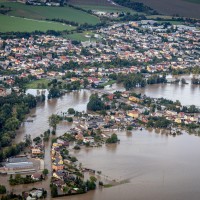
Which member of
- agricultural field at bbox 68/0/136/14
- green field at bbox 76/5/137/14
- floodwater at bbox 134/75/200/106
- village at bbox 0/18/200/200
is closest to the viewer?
village at bbox 0/18/200/200

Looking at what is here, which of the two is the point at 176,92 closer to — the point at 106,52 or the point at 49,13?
the point at 106,52

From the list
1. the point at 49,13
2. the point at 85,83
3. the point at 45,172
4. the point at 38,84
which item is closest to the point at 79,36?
the point at 49,13

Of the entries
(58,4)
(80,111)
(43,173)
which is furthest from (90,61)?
(43,173)

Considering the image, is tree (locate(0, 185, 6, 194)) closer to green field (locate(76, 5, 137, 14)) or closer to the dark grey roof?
the dark grey roof

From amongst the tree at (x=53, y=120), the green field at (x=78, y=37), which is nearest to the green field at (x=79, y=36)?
the green field at (x=78, y=37)

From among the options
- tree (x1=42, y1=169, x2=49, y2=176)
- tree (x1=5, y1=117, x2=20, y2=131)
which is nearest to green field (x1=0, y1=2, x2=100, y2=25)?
tree (x1=5, y1=117, x2=20, y2=131)

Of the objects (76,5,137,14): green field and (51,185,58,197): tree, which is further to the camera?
(76,5,137,14): green field

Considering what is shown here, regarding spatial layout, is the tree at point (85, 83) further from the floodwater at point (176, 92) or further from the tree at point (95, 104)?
the tree at point (95, 104)
